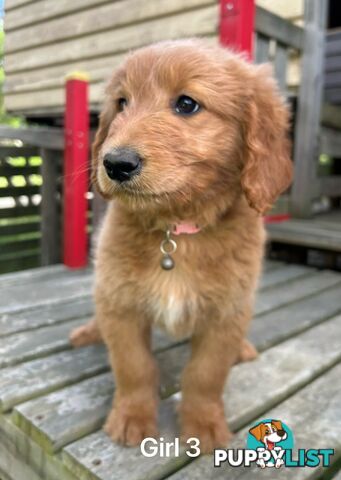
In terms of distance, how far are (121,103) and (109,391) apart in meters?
1.08

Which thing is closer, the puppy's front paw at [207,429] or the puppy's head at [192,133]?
the puppy's head at [192,133]

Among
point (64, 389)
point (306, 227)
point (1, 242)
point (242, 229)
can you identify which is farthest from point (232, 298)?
point (1, 242)

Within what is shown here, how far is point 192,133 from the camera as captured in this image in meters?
1.46

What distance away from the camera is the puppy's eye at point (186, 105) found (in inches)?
58.8

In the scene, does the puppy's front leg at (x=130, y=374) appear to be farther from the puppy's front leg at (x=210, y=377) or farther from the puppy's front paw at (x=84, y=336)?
the puppy's front paw at (x=84, y=336)

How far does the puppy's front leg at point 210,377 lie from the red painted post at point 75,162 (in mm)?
2213

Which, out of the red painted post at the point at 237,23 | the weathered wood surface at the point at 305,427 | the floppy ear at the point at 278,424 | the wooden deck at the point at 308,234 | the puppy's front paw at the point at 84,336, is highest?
the red painted post at the point at 237,23

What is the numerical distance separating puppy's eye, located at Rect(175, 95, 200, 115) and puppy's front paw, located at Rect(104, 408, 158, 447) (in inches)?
39.2

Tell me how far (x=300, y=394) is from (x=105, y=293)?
907mm

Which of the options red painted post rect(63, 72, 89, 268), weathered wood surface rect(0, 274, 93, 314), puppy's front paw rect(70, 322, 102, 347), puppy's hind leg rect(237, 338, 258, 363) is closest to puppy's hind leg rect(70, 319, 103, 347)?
puppy's front paw rect(70, 322, 102, 347)

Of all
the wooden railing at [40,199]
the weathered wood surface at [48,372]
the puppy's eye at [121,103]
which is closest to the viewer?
the puppy's eye at [121,103]

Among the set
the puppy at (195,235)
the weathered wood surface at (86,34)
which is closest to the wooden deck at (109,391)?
the puppy at (195,235)

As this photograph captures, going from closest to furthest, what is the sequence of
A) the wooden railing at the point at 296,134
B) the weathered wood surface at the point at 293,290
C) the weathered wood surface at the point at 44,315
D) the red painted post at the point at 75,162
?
1. the weathered wood surface at the point at 44,315
2. the weathered wood surface at the point at 293,290
3. the red painted post at the point at 75,162
4. the wooden railing at the point at 296,134

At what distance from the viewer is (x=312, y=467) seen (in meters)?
1.45
